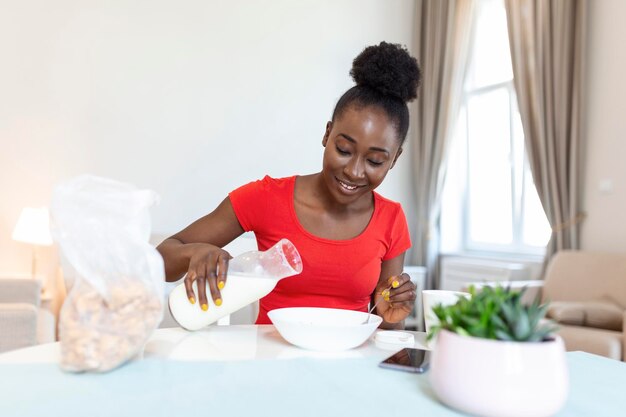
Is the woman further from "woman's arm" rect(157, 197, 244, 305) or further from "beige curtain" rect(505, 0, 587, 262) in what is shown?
"beige curtain" rect(505, 0, 587, 262)

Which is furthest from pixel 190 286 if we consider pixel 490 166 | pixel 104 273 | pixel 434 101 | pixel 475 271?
pixel 434 101

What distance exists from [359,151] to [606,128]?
2.76m

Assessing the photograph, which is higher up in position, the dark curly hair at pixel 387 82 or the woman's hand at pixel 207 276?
the dark curly hair at pixel 387 82

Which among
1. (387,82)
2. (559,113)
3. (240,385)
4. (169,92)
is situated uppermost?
(169,92)

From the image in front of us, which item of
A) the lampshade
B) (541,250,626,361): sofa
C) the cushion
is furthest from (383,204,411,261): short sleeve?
the lampshade

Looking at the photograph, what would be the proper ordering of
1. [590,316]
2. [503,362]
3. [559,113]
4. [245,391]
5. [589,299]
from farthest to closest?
[559,113], [589,299], [590,316], [245,391], [503,362]

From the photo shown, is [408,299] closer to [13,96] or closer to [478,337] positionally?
[478,337]

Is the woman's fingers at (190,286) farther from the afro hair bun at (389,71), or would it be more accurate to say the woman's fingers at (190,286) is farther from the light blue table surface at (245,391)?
the afro hair bun at (389,71)

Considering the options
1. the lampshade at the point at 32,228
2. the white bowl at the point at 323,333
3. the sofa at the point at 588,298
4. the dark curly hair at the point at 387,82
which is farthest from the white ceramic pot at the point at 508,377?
the lampshade at the point at 32,228

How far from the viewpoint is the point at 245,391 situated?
2.64ft

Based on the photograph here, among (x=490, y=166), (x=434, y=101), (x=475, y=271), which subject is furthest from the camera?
(x=434, y=101)

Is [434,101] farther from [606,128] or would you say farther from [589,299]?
[589,299]

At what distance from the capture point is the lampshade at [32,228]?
12.1 feet

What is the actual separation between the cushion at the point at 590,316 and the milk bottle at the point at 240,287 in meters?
2.24
